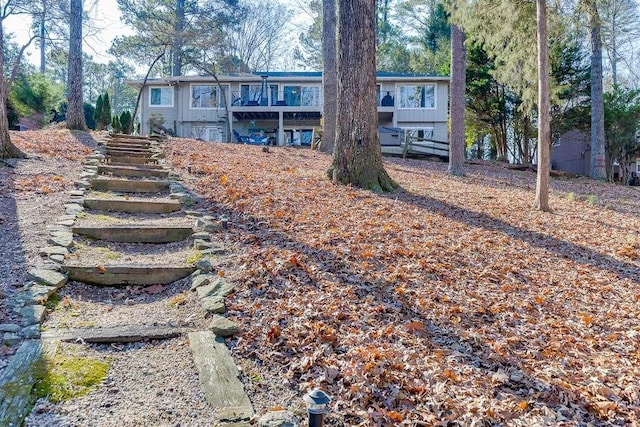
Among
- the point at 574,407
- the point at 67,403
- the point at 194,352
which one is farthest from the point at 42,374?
the point at 574,407

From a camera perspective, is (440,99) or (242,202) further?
(440,99)

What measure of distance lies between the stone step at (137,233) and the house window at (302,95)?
1797cm

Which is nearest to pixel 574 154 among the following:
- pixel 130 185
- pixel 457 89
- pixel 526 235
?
pixel 457 89

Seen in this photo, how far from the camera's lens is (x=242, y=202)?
5.33m

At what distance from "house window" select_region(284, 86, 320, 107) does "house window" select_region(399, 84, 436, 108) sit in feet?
13.1

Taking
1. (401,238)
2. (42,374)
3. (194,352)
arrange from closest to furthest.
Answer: (42,374), (194,352), (401,238)

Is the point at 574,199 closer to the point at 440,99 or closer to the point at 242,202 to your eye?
the point at 242,202

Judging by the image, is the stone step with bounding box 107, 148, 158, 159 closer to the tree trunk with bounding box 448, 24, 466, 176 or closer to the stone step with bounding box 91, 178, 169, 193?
the stone step with bounding box 91, 178, 169, 193

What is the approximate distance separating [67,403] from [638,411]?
272 cm

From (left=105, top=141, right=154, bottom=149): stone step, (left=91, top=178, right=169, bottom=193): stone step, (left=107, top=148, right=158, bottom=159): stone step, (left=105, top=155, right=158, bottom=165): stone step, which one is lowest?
(left=91, top=178, right=169, bottom=193): stone step

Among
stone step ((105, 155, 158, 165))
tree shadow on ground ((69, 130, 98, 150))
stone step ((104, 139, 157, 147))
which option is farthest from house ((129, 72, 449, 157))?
stone step ((105, 155, 158, 165))

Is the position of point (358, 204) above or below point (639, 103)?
below

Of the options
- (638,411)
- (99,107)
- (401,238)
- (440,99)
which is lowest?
(638,411)

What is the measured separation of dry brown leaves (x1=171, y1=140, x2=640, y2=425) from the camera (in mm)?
2254
